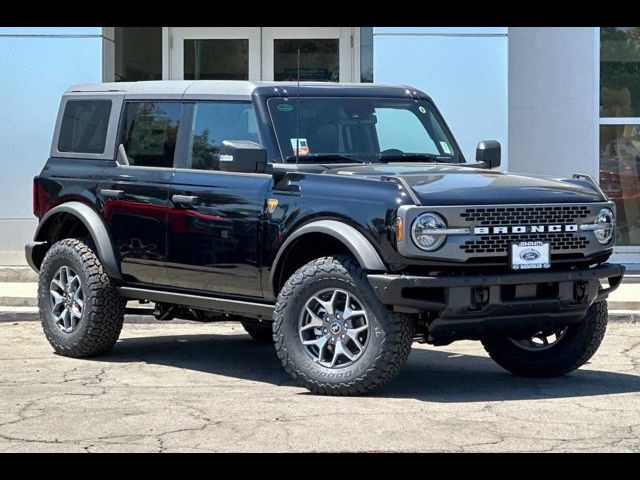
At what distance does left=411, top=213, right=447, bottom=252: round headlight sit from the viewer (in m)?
7.93

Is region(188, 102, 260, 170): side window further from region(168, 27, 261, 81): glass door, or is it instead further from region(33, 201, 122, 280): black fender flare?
region(168, 27, 261, 81): glass door

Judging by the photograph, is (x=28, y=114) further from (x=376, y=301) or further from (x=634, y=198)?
(x=376, y=301)

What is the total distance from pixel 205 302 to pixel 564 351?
7.79ft

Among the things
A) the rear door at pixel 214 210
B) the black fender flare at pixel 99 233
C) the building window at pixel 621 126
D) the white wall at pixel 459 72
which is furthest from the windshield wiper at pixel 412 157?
the building window at pixel 621 126

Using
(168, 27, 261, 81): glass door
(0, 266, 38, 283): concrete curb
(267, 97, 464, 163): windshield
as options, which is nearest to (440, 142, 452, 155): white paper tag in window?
(267, 97, 464, 163): windshield

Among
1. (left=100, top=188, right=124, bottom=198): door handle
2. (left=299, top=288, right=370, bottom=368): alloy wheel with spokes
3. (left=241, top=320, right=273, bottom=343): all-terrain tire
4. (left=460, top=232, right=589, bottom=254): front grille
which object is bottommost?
(left=241, top=320, right=273, bottom=343): all-terrain tire

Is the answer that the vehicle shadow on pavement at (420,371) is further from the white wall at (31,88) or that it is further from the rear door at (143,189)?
the white wall at (31,88)

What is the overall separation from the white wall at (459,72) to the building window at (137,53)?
3.00m

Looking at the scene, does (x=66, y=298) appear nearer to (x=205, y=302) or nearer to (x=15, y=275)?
(x=205, y=302)

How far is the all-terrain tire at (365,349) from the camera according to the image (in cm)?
806

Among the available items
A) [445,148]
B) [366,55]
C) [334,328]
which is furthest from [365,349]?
[366,55]

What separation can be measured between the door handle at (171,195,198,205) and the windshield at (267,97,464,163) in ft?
2.27
